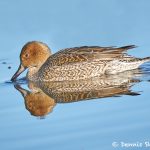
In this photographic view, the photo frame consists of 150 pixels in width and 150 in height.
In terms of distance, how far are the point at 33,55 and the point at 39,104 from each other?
9.55ft

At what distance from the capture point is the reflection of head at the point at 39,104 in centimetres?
1114

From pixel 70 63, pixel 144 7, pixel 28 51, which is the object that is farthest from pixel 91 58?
pixel 144 7

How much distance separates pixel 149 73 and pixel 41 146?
4177 millimetres

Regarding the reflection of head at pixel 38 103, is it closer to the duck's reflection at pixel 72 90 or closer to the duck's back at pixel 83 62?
the duck's reflection at pixel 72 90

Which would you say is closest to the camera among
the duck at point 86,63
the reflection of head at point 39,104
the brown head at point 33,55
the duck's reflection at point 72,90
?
the reflection of head at point 39,104

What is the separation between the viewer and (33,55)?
14.4m

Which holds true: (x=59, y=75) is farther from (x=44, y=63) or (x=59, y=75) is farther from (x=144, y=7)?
(x=144, y=7)

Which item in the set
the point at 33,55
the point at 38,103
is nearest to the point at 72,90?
the point at 38,103

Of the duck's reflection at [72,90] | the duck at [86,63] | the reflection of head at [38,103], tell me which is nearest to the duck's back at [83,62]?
the duck at [86,63]

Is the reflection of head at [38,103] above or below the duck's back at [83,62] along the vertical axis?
below

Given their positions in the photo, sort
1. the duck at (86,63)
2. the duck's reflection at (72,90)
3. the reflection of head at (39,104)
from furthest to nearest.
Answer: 1. the duck at (86,63)
2. the duck's reflection at (72,90)
3. the reflection of head at (39,104)

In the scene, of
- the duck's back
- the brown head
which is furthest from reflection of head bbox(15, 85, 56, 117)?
the brown head

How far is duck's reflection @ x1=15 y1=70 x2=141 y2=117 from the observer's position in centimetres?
1151

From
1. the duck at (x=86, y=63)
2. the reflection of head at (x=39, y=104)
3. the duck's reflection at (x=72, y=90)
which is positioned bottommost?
the reflection of head at (x=39, y=104)
